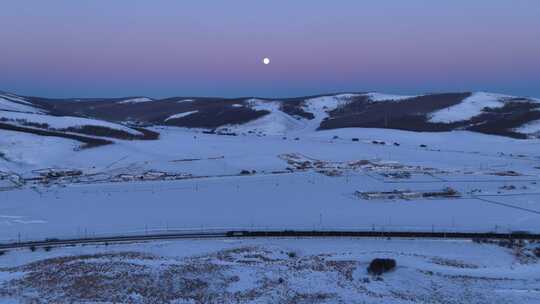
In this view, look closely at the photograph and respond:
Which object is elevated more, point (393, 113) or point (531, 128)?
point (393, 113)

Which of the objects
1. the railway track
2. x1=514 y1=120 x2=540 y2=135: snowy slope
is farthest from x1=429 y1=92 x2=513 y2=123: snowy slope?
the railway track

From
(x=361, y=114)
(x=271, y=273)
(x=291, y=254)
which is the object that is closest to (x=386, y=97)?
(x=361, y=114)

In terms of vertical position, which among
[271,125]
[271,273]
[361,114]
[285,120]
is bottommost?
[271,273]

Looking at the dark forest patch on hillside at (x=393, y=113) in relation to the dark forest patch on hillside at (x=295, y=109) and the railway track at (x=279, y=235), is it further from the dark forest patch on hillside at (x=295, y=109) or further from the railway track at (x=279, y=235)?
the railway track at (x=279, y=235)

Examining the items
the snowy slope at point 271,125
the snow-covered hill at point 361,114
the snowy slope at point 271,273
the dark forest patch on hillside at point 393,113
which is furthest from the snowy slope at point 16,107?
the snowy slope at point 271,273

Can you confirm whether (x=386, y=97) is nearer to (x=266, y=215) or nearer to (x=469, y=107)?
(x=469, y=107)

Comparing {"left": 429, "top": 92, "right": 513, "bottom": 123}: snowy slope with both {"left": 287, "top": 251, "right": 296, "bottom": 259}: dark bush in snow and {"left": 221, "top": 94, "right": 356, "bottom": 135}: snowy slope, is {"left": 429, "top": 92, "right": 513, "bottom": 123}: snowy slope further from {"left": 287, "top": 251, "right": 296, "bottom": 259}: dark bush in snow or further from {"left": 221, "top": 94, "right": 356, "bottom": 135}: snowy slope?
{"left": 287, "top": 251, "right": 296, "bottom": 259}: dark bush in snow

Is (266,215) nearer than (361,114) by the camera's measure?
Yes

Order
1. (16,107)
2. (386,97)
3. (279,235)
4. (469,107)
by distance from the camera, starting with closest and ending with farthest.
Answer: (279,235) < (16,107) < (469,107) < (386,97)

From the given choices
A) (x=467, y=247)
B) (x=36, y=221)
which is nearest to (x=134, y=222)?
(x=36, y=221)
